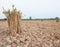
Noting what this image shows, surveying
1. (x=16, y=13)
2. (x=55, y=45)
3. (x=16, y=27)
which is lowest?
(x=55, y=45)

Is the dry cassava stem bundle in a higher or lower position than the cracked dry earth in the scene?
higher

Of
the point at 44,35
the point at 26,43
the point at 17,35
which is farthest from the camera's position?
the point at 44,35

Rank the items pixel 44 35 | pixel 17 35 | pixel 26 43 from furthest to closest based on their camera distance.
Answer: pixel 44 35 → pixel 17 35 → pixel 26 43

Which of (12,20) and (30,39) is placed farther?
(12,20)

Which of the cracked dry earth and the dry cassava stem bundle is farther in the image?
the dry cassava stem bundle

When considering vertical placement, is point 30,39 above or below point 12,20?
below

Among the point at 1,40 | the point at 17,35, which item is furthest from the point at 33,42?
the point at 1,40

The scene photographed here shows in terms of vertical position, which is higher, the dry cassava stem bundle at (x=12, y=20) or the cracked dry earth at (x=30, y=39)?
the dry cassava stem bundle at (x=12, y=20)

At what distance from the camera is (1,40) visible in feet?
21.8

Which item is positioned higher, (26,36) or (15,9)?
(15,9)

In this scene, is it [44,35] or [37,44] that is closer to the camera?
[37,44]

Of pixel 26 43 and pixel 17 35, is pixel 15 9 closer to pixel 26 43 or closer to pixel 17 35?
pixel 17 35

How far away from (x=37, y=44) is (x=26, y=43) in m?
0.42

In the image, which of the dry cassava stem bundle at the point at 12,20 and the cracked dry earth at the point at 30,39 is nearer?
the cracked dry earth at the point at 30,39
